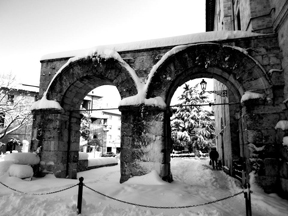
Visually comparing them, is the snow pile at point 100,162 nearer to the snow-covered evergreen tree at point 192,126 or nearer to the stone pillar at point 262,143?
the stone pillar at point 262,143

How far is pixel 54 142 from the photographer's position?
6953 millimetres

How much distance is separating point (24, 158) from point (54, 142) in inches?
38.2

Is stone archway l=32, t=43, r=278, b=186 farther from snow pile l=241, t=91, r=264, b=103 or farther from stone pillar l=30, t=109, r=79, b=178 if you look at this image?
snow pile l=241, t=91, r=264, b=103

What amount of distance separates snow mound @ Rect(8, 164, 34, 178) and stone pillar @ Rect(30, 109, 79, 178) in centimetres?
72

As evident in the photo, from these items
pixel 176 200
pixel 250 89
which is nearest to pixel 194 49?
pixel 250 89

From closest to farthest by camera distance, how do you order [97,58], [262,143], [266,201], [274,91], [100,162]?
[266,201], [262,143], [274,91], [97,58], [100,162]

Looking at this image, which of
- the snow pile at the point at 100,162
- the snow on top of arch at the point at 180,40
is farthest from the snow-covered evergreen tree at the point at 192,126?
the snow on top of arch at the point at 180,40

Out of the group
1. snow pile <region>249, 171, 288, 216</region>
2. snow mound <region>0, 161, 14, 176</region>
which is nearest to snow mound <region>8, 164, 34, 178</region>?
snow mound <region>0, 161, 14, 176</region>

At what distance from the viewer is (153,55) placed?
6.36m

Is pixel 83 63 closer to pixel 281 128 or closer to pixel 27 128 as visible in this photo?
pixel 281 128

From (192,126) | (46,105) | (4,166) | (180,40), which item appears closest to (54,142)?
(46,105)

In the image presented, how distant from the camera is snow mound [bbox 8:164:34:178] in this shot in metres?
5.97

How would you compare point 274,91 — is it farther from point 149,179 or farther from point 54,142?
point 54,142

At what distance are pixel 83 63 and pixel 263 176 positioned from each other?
242 inches
